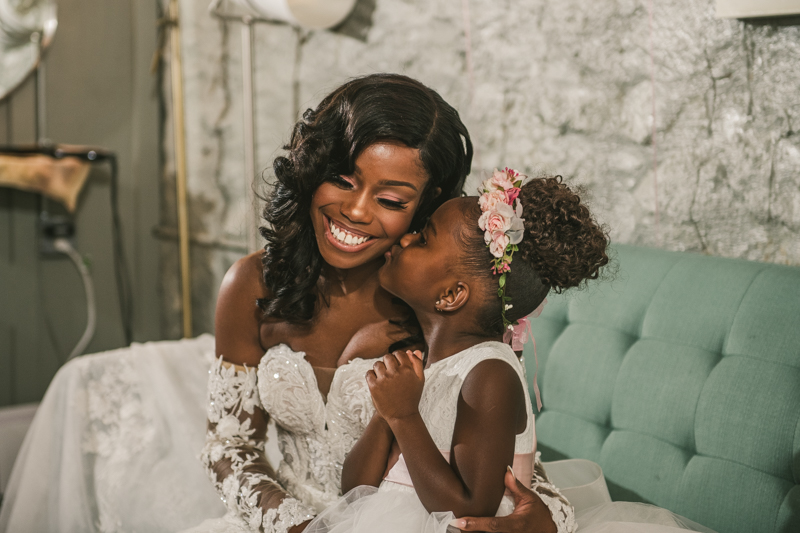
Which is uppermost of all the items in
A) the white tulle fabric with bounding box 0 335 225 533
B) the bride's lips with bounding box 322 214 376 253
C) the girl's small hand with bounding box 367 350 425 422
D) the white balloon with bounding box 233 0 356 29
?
the white balloon with bounding box 233 0 356 29

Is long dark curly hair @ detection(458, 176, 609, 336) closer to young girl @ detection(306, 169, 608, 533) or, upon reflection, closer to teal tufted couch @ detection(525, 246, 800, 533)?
young girl @ detection(306, 169, 608, 533)

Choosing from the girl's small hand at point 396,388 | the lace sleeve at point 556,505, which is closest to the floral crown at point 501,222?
the girl's small hand at point 396,388

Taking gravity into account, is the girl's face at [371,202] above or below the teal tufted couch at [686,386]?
above

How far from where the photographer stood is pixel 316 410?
144 cm

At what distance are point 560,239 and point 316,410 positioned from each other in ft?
2.14

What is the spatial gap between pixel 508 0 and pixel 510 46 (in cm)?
16

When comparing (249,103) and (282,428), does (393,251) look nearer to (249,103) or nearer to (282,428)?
(282,428)

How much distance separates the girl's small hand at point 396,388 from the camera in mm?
1129

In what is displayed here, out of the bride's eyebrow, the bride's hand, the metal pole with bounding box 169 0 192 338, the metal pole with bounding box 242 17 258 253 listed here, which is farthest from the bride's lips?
the metal pole with bounding box 169 0 192 338

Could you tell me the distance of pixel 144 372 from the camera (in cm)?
230

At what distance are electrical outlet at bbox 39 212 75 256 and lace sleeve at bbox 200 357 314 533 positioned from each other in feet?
9.67

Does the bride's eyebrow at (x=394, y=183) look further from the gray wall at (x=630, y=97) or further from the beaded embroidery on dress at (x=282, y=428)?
the gray wall at (x=630, y=97)

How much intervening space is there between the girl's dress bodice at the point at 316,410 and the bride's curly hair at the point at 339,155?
118mm

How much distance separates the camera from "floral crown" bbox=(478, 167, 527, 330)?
1.16 m
